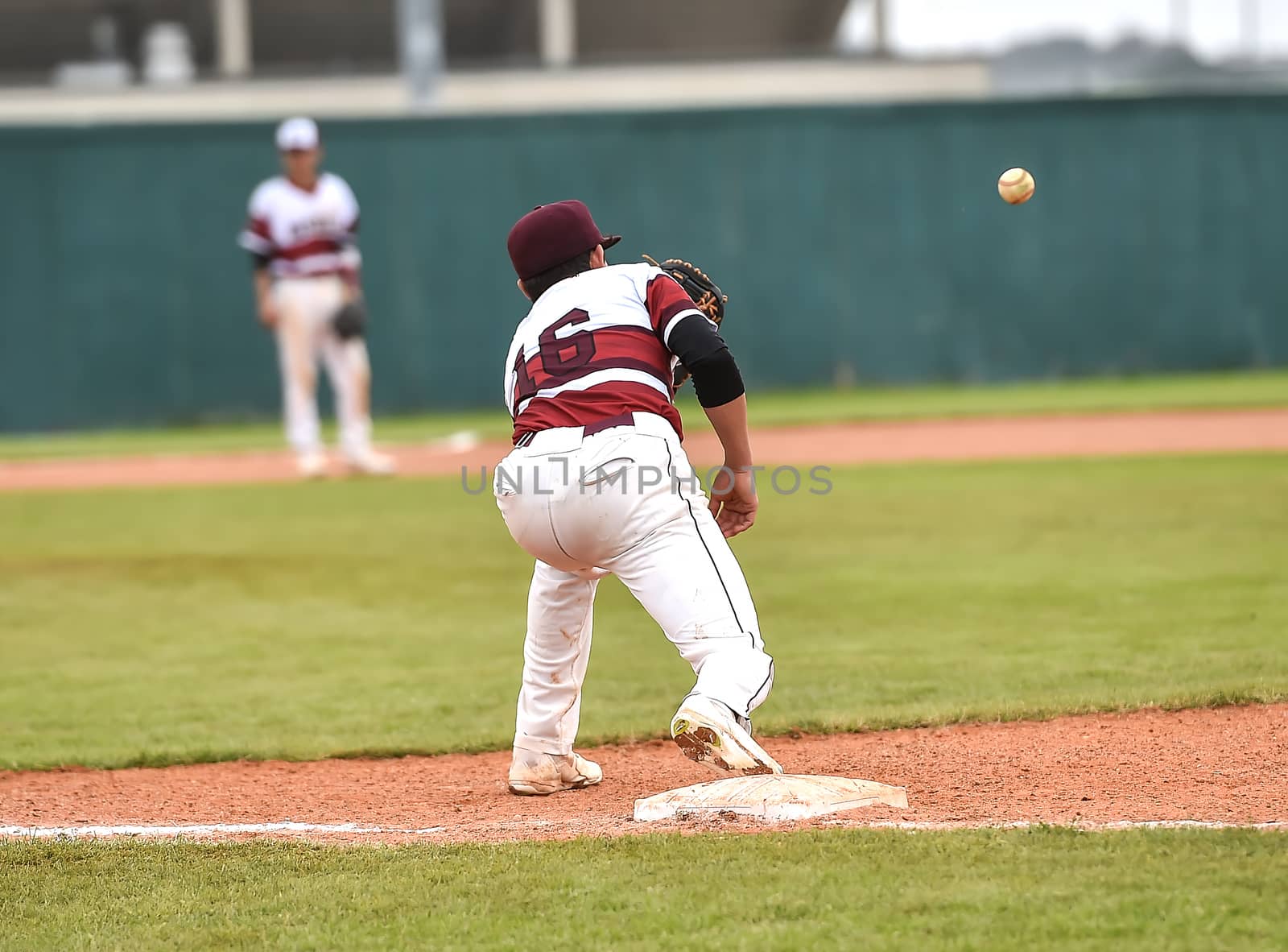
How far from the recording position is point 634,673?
638 centimetres

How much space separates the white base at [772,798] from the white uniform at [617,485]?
0.68 feet

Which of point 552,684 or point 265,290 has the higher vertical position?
point 265,290

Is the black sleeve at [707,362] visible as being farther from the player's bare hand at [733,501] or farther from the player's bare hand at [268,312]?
the player's bare hand at [268,312]

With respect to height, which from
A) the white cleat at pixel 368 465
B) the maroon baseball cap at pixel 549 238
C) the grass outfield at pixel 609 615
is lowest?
the white cleat at pixel 368 465

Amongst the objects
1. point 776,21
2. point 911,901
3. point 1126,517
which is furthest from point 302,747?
point 776,21

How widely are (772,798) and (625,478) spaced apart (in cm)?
85

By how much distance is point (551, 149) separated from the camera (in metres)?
18.0

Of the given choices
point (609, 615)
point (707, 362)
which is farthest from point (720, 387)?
point (609, 615)

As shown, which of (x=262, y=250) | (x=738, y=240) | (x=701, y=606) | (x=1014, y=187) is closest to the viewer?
(x=701, y=606)

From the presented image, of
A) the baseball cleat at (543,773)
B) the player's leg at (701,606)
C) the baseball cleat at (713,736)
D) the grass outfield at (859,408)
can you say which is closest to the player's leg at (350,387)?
the grass outfield at (859,408)

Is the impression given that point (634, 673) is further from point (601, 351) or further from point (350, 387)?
point (350, 387)

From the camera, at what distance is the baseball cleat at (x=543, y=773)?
4.55m

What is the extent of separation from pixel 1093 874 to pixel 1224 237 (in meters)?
16.7

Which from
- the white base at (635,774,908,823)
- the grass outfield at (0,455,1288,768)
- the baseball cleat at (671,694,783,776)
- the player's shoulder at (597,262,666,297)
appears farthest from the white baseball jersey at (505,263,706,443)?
the grass outfield at (0,455,1288,768)
